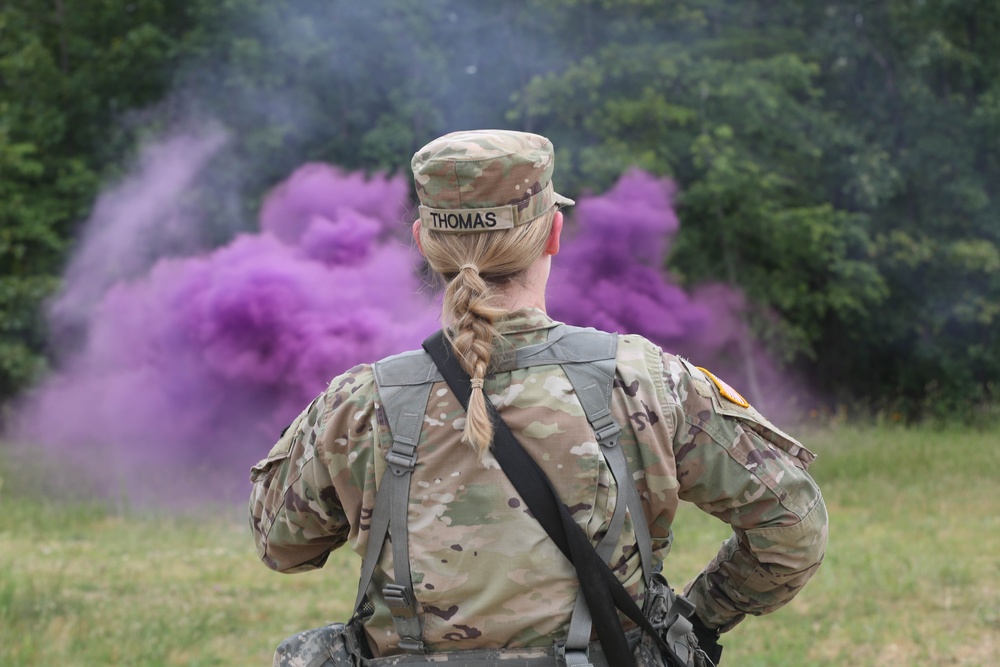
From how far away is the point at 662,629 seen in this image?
1.94 meters

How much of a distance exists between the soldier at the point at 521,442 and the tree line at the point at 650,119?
10.8 m

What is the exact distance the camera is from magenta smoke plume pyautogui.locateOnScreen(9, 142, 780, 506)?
993cm

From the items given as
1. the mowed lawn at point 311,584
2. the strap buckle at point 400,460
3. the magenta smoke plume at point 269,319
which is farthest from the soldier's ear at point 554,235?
the magenta smoke plume at point 269,319

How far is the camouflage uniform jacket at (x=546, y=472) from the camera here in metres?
1.80

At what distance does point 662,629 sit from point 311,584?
16.4 feet

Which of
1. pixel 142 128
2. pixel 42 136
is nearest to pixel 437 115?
pixel 142 128

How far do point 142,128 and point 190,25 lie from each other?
6.03 feet

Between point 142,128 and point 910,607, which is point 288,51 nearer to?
point 142,128

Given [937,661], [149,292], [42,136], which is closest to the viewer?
[937,661]

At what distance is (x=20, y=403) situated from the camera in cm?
1266

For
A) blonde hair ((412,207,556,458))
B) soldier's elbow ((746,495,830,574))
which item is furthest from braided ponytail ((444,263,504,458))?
soldier's elbow ((746,495,830,574))

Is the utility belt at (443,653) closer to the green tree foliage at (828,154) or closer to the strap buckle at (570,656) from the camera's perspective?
the strap buckle at (570,656)

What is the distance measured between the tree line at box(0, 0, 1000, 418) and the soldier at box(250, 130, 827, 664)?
10760 mm

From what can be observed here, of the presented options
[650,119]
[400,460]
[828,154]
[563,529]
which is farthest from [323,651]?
[828,154]
